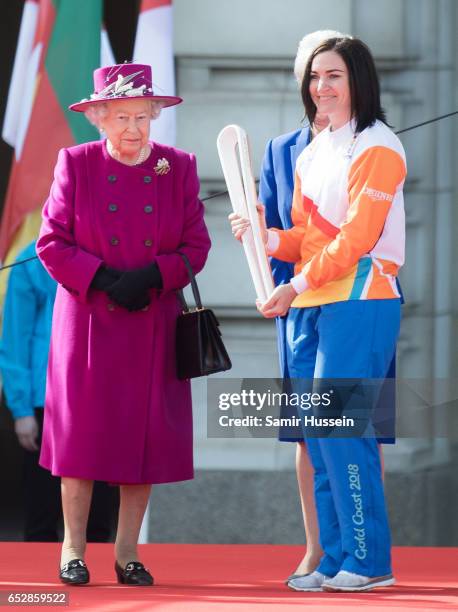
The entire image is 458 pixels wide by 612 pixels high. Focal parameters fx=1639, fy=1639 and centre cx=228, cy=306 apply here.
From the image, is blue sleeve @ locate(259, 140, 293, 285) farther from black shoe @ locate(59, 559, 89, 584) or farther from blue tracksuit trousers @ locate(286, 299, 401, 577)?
black shoe @ locate(59, 559, 89, 584)

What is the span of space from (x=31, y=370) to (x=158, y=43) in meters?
1.62

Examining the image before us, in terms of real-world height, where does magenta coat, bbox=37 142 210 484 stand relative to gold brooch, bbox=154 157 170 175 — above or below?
below

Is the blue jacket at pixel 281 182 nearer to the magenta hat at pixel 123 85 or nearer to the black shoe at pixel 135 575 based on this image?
the magenta hat at pixel 123 85

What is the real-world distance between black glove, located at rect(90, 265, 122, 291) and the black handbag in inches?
10.0

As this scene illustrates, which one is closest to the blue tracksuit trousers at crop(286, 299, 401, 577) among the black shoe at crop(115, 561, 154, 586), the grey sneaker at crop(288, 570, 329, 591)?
the grey sneaker at crop(288, 570, 329, 591)

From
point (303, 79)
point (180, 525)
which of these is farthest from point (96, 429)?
point (180, 525)

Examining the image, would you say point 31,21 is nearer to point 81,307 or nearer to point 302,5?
point 302,5

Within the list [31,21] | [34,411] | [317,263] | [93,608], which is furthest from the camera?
[31,21]

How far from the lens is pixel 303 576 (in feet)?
17.8

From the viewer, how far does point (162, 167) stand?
5.55 meters

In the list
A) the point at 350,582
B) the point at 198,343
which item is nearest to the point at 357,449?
the point at 350,582

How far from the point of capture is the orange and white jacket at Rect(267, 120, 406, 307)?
5.16m

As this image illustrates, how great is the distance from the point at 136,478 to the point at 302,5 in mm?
3007

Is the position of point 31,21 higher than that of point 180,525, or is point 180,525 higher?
point 31,21
